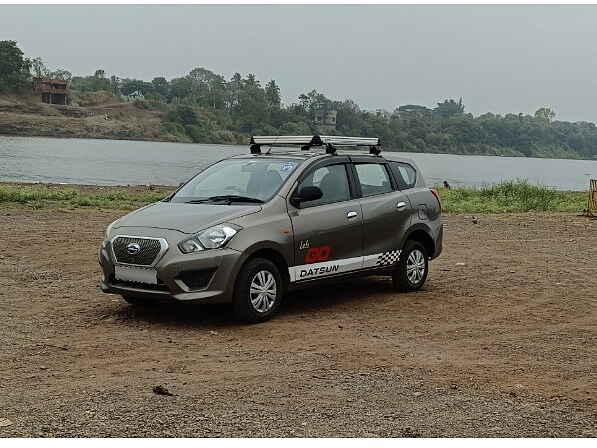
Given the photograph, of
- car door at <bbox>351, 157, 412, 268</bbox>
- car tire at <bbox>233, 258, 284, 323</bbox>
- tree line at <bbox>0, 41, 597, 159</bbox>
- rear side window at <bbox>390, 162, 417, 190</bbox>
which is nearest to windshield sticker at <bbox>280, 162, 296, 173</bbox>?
car door at <bbox>351, 157, 412, 268</bbox>

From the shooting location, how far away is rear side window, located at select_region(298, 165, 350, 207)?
30.5 feet

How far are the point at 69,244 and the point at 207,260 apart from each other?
6579mm

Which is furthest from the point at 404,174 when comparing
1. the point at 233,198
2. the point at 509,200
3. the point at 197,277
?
the point at 509,200

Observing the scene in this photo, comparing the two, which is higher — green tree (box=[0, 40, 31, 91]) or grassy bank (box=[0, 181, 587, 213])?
green tree (box=[0, 40, 31, 91])

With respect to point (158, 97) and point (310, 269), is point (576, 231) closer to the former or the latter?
point (310, 269)

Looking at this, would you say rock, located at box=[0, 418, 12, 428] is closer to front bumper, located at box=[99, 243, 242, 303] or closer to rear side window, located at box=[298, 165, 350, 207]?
front bumper, located at box=[99, 243, 242, 303]

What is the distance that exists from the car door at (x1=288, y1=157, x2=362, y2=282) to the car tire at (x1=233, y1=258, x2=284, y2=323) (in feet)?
1.00

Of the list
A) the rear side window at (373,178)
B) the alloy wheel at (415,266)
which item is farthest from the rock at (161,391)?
the alloy wheel at (415,266)

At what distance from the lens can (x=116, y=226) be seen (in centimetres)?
862

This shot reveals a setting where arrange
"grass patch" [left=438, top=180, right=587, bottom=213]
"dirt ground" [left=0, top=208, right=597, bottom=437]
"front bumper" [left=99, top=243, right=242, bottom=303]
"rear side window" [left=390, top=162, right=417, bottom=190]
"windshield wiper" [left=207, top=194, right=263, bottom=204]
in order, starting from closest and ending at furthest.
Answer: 1. "dirt ground" [left=0, top=208, right=597, bottom=437]
2. "front bumper" [left=99, top=243, right=242, bottom=303]
3. "windshield wiper" [left=207, top=194, right=263, bottom=204]
4. "rear side window" [left=390, top=162, right=417, bottom=190]
5. "grass patch" [left=438, top=180, right=587, bottom=213]

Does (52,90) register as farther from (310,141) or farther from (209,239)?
(209,239)

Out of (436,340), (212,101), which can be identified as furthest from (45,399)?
(212,101)

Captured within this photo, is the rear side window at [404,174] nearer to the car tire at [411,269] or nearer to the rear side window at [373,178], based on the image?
the rear side window at [373,178]

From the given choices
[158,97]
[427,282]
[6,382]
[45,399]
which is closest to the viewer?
[45,399]
